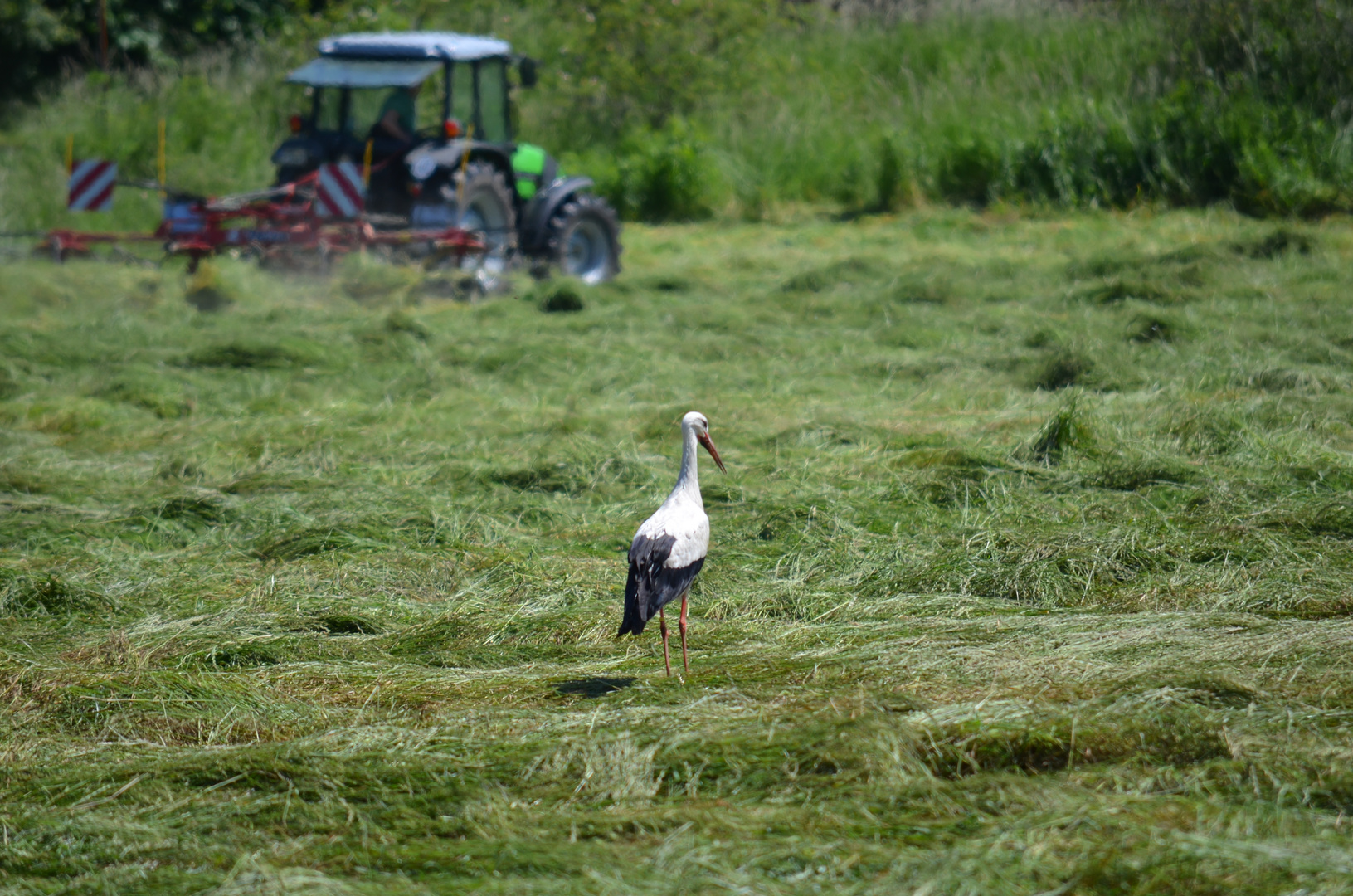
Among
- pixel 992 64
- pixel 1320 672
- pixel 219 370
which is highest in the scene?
pixel 992 64

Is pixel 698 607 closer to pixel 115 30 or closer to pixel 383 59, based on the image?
pixel 383 59

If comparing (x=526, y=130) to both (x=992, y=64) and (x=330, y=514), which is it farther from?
(x=330, y=514)

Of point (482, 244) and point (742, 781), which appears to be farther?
point (482, 244)

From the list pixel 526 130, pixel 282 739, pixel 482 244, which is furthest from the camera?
pixel 526 130

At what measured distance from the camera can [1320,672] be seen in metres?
3.26

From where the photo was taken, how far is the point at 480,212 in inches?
465

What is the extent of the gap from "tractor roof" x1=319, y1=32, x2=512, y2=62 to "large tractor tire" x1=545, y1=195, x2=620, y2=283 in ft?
5.11

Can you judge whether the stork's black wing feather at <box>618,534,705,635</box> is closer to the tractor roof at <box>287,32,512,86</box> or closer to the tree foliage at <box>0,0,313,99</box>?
the tractor roof at <box>287,32,512,86</box>

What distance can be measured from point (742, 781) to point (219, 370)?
6.14m

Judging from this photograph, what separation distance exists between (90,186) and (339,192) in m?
2.18

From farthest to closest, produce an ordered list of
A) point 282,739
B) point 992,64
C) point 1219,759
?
point 992,64 → point 282,739 → point 1219,759

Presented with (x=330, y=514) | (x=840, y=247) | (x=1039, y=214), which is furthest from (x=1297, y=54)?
(x=330, y=514)

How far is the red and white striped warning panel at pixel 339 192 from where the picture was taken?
34.8 feet

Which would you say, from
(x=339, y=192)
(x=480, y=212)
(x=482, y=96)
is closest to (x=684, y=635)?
(x=339, y=192)
